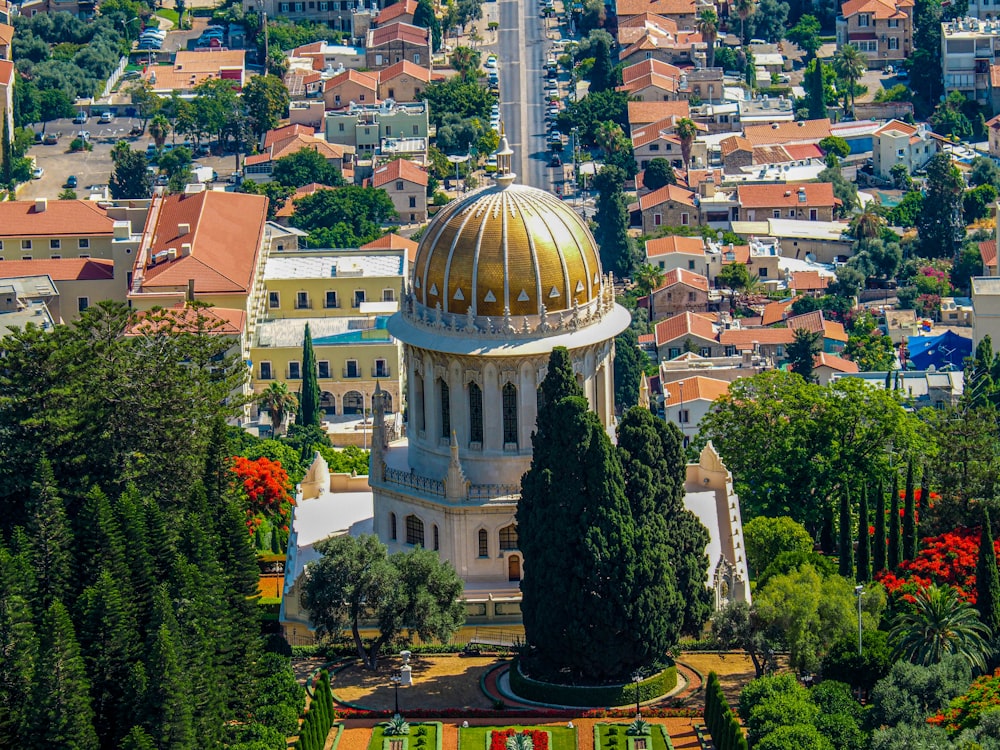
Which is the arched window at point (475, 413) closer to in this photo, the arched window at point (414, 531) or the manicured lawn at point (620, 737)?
the arched window at point (414, 531)

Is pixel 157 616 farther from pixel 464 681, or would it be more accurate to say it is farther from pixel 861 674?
pixel 861 674

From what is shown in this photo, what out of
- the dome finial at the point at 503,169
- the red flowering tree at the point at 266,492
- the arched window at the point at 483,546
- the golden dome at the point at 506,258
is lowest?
the red flowering tree at the point at 266,492

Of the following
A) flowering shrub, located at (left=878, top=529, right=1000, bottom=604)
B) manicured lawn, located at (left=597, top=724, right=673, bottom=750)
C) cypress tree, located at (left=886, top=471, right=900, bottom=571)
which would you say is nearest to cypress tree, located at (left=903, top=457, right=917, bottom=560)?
cypress tree, located at (left=886, top=471, right=900, bottom=571)

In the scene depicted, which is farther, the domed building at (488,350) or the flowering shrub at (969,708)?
the domed building at (488,350)

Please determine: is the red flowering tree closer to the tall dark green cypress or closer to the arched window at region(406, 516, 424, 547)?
the arched window at region(406, 516, 424, 547)

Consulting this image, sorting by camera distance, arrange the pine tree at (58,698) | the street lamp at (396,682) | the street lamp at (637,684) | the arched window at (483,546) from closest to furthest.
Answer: the pine tree at (58,698)
the street lamp at (637,684)
the street lamp at (396,682)
the arched window at (483,546)

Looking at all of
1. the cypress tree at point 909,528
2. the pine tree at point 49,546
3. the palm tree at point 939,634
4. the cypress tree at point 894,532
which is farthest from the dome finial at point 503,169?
the palm tree at point 939,634

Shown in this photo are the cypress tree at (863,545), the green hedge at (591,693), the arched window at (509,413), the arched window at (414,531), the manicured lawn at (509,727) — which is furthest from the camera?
the cypress tree at (863,545)
